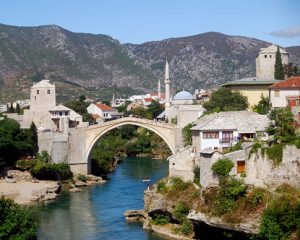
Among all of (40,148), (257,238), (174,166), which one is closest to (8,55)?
(40,148)

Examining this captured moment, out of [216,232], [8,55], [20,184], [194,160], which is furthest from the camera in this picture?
[8,55]

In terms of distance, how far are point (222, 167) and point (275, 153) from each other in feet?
10.2

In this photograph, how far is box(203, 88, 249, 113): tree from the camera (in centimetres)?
5316

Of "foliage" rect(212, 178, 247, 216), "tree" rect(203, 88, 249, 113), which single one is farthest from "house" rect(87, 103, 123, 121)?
"foliage" rect(212, 178, 247, 216)

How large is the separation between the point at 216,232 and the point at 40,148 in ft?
95.8

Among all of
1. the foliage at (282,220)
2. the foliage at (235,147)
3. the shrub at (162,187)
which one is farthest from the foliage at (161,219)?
the foliage at (282,220)

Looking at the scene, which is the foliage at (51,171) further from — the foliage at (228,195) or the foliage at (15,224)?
the foliage at (228,195)

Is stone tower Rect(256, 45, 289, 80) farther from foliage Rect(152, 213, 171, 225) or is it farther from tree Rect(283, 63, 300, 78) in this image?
foliage Rect(152, 213, 171, 225)

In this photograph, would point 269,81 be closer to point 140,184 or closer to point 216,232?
point 140,184

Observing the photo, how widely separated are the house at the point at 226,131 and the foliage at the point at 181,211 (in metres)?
4.09

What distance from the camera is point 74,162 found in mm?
61781

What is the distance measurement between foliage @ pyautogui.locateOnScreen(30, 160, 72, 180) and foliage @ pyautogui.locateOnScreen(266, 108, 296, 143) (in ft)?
80.5

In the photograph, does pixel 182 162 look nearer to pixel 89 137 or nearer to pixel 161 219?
pixel 161 219

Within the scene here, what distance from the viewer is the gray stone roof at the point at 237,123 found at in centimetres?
4069
